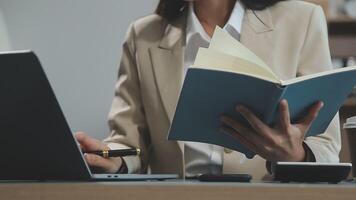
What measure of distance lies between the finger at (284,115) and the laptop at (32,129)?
0.94 ft

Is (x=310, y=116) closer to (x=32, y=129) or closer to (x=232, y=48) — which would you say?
(x=232, y=48)

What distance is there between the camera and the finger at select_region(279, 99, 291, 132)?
2.86 ft

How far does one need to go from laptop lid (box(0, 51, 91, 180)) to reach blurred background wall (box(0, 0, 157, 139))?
1386 millimetres

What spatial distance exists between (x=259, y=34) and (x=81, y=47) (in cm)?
93

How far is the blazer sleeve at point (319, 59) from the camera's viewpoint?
128 centimetres

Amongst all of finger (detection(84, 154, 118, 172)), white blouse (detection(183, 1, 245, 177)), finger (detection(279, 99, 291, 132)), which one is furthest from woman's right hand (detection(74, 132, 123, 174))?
finger (detection(279, 99, 291, 132))

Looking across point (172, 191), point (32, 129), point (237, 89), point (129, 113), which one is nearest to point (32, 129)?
point (32, 129)

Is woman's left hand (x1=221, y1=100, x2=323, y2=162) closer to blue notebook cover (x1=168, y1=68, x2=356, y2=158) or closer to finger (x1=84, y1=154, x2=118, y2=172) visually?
blue notebook cover (x1=168, y1=68, x2=356, y2=158)

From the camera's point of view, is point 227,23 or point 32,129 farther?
point 227,23

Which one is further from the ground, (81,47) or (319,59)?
(319,59)

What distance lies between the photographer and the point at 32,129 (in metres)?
0.69

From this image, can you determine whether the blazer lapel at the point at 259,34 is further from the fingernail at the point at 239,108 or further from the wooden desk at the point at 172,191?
the wooden desk at the point at 172,191

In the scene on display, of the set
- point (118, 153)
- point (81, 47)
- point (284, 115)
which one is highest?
point (284, 115)

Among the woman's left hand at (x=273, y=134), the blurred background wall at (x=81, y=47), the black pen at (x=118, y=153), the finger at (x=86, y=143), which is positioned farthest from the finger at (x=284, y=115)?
the blurred background wall at (x=81, y=47)
